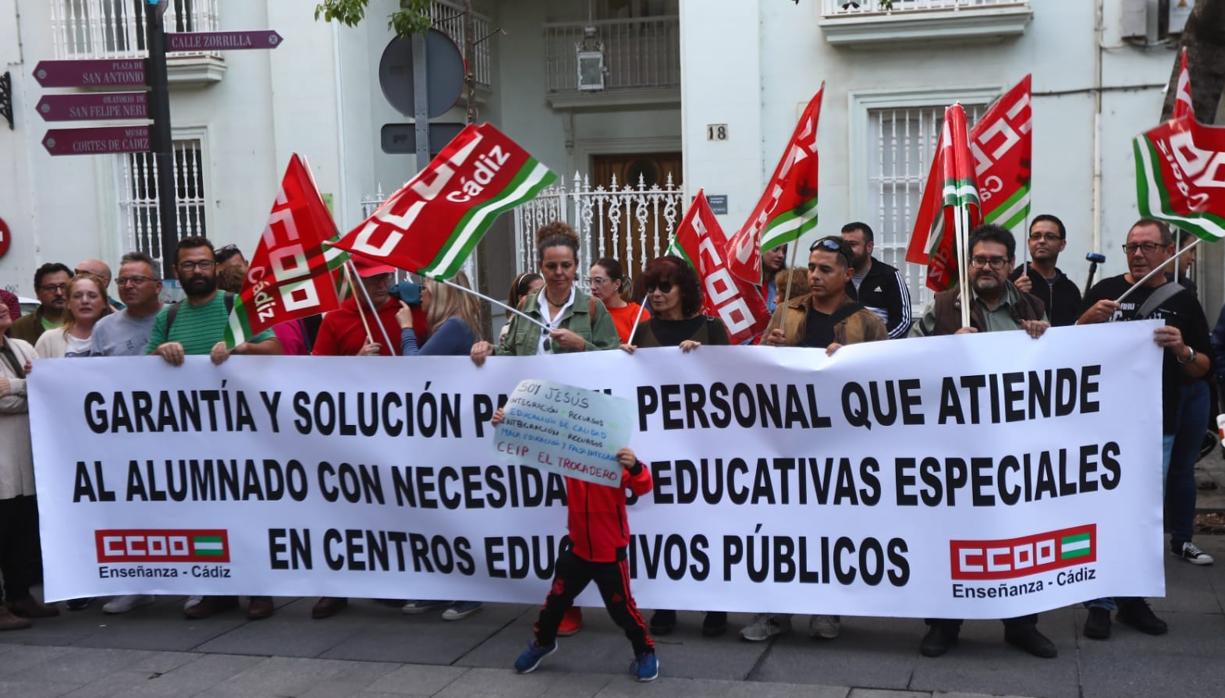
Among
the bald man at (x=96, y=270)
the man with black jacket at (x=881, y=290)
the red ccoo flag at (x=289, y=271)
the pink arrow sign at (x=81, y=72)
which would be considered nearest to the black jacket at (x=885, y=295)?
the man with black jacket at (x=881, y=290)

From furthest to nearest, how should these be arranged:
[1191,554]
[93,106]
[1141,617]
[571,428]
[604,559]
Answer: [93,106] < [1191,554] < [1141,617] < [604,559] < [571,428]

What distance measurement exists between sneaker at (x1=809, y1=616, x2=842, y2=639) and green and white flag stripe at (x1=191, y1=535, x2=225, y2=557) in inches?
110

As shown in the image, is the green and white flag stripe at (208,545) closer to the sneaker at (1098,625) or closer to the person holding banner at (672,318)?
the person holding banner at (672,318)

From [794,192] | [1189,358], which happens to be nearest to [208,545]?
[794,192]

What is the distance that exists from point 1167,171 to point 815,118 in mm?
1594

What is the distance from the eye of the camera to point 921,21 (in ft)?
40.7

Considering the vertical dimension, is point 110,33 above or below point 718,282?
above

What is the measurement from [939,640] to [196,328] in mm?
3789

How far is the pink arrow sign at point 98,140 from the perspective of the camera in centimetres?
821

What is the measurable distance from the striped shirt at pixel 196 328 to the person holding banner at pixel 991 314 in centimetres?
322

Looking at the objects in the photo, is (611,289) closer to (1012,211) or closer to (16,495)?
(1012,211)

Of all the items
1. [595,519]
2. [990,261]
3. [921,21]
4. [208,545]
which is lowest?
[208,545]

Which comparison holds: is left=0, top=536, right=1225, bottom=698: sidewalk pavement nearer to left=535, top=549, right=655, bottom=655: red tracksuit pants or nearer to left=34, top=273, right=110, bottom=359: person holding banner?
left=535, top=549, right=655, bottom=655: red tracksuit pants

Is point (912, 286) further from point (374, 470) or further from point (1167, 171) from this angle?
point (374, 470)
